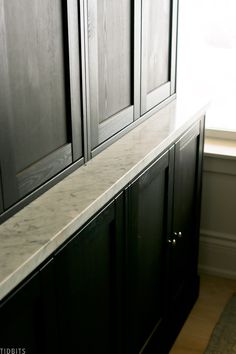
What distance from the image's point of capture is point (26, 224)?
124 cm

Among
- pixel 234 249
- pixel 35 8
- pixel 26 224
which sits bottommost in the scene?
pixel 234 249

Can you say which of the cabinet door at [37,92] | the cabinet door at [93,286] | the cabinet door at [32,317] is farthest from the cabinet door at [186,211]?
the cabinet door at [32,317]

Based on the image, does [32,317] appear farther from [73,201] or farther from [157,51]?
[157,51]

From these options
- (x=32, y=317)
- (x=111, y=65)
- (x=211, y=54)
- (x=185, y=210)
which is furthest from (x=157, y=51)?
(x=32, y=317)

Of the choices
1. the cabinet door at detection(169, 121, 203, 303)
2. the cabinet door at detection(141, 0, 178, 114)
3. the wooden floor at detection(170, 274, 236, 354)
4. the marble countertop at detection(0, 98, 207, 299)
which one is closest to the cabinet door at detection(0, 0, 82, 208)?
the marble countertop at detection(0, 98, 207, 299)

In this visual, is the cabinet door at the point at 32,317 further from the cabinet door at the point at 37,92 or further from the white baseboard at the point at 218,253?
the white baseboard at the point at 218,253

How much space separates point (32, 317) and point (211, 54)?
6.12ft

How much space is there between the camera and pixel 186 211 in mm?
2303

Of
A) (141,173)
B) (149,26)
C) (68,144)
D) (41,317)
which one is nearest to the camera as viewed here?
(41,317)

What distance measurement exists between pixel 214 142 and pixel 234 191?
0.86ft

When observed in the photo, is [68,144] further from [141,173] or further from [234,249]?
[234,249]

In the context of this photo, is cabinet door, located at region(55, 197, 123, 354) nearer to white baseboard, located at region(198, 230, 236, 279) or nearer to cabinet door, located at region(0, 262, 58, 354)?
cabinet door, located at region(0, 262, 58, 354)

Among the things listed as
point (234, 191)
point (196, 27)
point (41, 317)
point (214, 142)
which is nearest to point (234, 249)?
point (234, 191)

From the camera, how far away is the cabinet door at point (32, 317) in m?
1.10
